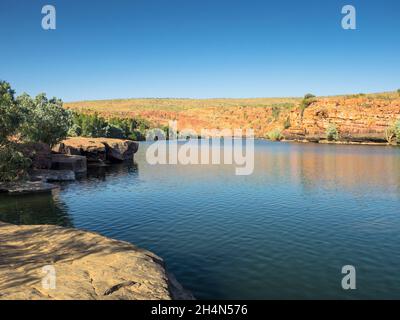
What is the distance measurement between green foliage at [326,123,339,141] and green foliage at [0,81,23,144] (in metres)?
128

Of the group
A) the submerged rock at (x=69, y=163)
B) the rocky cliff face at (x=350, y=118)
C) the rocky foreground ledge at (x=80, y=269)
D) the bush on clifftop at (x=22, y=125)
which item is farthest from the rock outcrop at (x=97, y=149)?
the rocky cliff face at (x=350, y=118)

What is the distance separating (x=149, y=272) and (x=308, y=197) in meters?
28.8

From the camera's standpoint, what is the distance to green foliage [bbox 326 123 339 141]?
14625 centimetres

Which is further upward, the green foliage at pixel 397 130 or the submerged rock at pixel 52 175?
the green foliage at pixel 397 130

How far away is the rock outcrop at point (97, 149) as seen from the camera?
69.3 metres

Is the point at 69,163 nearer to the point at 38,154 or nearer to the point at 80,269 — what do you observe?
the point at 38,154

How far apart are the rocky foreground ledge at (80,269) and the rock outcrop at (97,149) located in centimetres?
5274

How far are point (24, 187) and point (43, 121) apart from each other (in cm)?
2230

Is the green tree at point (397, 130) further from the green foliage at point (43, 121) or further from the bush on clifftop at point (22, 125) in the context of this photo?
the green foliage at point (43, 121)

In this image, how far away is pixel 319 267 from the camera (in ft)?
66.7

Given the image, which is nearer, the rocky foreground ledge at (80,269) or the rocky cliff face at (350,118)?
the rocky foreground ledge at (80,269)

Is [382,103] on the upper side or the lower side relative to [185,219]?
upper

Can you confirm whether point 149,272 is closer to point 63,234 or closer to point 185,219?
point 63,234
